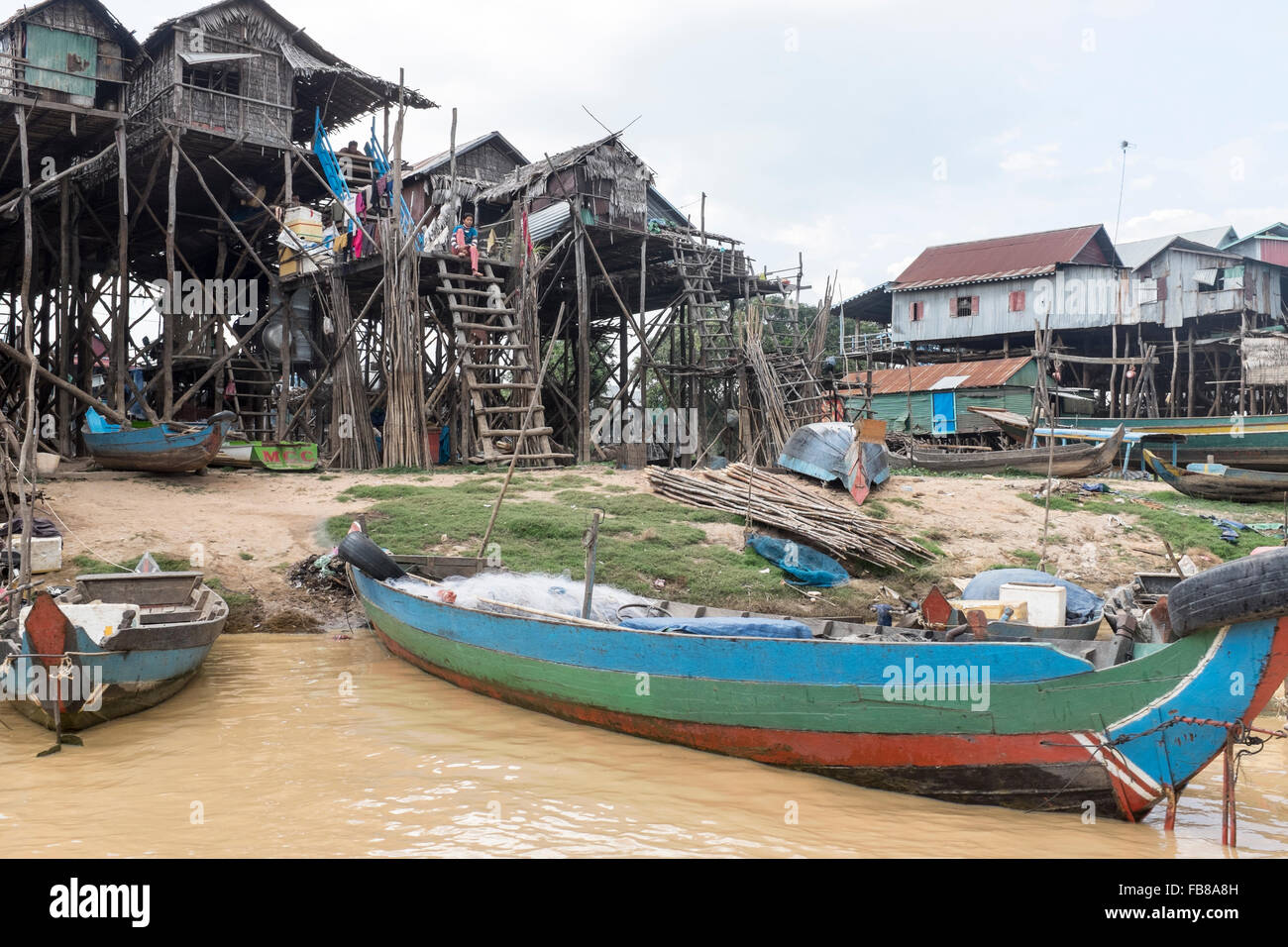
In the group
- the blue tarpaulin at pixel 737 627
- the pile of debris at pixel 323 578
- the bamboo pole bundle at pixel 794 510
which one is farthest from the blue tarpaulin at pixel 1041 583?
the pile of debris at pixel 323 578

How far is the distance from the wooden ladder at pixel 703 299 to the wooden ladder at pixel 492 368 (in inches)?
172

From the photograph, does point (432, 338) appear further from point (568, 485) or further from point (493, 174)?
point (568, 485)

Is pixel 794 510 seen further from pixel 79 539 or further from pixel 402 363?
pixel 79 539

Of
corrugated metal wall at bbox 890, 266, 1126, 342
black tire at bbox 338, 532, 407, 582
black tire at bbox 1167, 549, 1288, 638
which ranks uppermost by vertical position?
corrugated metal wall at bbox 890, 266, 1126, 342

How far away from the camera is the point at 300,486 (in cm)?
1477

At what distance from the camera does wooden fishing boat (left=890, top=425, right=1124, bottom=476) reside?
1862 cm

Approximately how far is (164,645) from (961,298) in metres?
29.2

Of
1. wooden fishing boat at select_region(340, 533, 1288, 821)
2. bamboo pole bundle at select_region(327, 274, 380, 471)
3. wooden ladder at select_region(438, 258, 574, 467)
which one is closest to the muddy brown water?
Result: wooden fishing boat at select_region(340, 533, 1288, 821)

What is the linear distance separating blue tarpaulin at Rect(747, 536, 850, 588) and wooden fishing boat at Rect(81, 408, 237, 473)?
846 cm

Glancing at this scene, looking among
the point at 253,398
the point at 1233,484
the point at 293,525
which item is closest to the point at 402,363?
the point at 293,525

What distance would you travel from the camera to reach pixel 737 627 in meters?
6.93

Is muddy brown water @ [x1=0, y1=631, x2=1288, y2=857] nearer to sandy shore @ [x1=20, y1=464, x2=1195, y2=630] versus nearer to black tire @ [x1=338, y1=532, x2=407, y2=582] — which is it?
black tire @ [x1=338, y1=532, x2=407, y2=582]

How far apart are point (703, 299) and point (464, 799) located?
17295 mm
